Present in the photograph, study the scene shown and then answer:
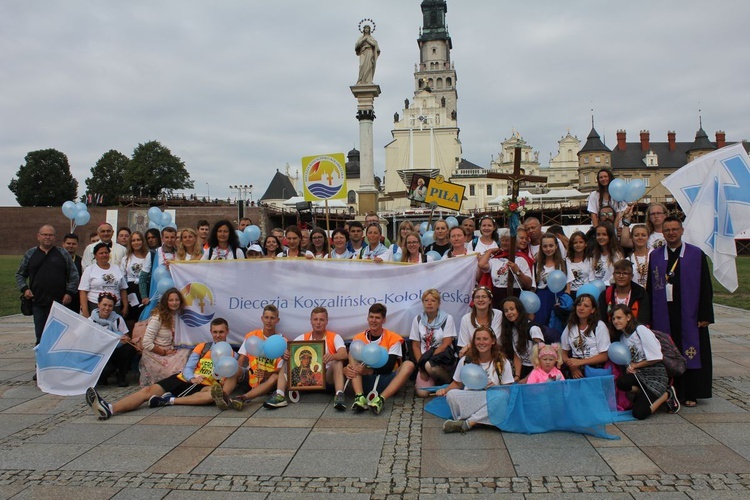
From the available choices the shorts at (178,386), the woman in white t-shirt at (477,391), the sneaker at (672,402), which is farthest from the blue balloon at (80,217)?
the sneaker at (672,402)

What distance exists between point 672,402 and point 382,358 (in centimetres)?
286

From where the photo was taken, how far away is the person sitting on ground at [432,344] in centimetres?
632

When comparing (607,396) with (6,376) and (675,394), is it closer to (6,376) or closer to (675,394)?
(675,394)

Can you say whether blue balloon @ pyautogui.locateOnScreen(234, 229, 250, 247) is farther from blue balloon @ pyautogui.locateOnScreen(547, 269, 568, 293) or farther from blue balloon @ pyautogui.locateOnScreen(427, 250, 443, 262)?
blue balloon @ pyautogui.locateOnScreen(547, 269, 568, 293)

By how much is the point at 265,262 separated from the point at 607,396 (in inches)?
168

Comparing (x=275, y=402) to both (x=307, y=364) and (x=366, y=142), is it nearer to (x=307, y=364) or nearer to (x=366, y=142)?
(x=307, y=364)

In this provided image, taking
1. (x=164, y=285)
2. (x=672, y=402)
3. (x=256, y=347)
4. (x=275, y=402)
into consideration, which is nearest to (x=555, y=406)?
(x=672, y=402)

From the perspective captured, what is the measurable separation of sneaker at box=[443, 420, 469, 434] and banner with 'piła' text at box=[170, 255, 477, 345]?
212 cm

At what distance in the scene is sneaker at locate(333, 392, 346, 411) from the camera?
19.4ft

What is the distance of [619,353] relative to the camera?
5.65 meters

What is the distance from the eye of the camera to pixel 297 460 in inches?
179

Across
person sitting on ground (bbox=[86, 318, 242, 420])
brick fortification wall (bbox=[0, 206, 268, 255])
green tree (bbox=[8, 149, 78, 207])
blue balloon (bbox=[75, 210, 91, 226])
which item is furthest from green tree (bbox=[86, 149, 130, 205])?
person sitting on ground (bbox=[86, 318, 242, 420])

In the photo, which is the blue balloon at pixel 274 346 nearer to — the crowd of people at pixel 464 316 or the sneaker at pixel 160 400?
the crowd of people at pixel 464 316

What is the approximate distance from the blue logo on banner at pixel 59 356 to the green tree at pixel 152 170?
65.8 metres
